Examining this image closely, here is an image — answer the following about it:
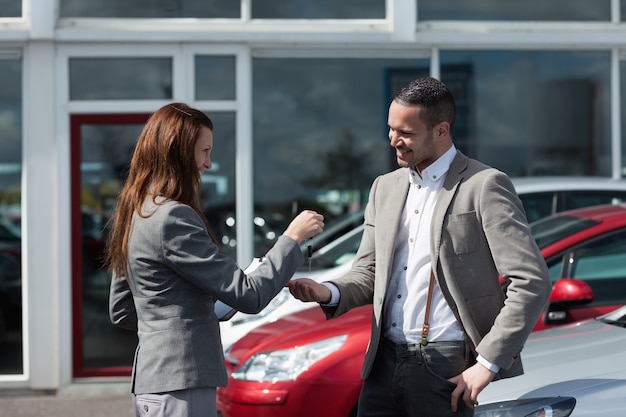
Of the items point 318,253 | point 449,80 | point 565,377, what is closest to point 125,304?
point 565,377

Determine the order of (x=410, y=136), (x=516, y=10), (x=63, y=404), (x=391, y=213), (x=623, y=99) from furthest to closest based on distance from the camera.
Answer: (x=623, y=99), (x=516, y=10), (x=63, y=404), (x=391, y=213), (x=410, y=136)

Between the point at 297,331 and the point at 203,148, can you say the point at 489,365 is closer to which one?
the point at 203,148

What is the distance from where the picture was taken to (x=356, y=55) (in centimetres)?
871

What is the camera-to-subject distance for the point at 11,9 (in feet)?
27.6

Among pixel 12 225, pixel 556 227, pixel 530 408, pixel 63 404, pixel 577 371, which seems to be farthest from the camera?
pixel 12 225

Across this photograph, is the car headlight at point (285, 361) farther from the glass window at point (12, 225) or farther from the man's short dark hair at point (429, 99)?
the glass window at point (12, 225)

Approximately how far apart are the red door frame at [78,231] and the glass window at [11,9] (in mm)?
1066

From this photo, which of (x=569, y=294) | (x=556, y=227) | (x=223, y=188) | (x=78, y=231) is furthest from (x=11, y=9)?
(x=569, y=294)

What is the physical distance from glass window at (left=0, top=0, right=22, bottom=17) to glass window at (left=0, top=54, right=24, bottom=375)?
1.34 feet

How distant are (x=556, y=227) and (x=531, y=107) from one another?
11.4 ft

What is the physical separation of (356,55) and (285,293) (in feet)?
10.1

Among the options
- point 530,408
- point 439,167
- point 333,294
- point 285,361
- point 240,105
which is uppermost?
point 240,105

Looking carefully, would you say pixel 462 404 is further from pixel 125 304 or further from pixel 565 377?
pixel 125 304

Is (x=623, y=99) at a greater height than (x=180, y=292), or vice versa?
(x=623, y=99)
